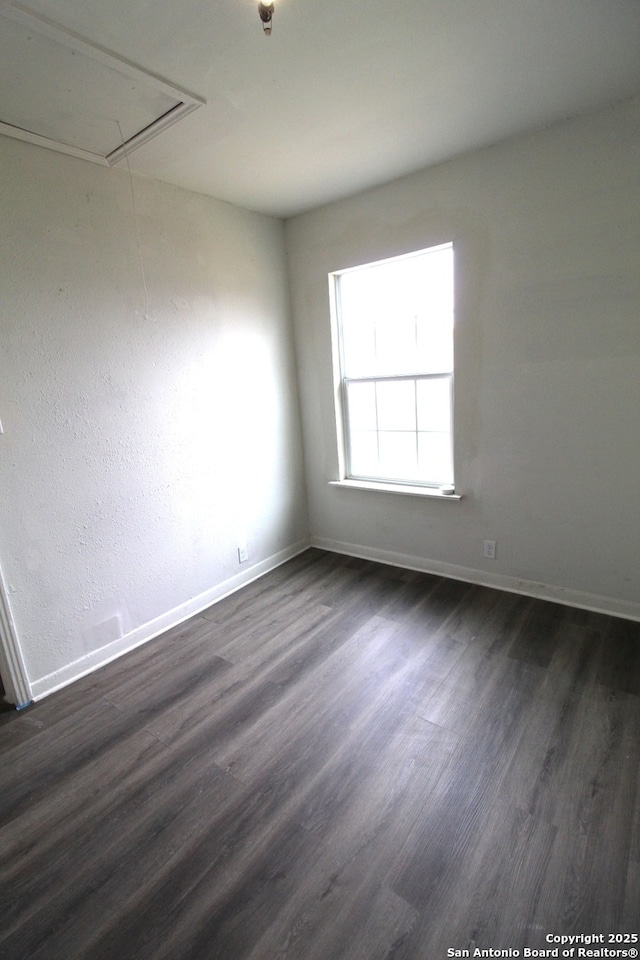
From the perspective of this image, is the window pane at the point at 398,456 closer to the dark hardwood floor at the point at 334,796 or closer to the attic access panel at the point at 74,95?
the dark hardwood floor at the point at 334,796

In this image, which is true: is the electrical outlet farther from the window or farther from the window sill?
the window

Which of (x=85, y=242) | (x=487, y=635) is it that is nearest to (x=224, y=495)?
(x=85, y=242)

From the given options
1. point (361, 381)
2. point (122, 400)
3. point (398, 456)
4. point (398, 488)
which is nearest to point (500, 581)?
point (398, 488)

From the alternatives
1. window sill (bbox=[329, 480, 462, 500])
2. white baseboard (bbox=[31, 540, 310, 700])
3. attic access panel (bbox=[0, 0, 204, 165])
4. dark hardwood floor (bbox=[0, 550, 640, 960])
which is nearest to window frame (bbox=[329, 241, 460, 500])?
window sill (bbox=[329, 480, 462, 500])

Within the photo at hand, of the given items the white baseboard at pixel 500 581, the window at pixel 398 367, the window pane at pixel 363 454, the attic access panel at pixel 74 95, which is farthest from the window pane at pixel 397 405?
the attic access panel at pixel 74 95

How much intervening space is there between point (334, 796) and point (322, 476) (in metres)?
2.39

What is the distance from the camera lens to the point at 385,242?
2.87 metres

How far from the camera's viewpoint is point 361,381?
3.30 metres

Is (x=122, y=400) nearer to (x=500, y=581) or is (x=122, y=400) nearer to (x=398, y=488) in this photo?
(x=398, y=488)

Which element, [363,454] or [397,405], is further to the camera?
[363,454]

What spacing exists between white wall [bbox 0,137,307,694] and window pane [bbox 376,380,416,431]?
0.85 m

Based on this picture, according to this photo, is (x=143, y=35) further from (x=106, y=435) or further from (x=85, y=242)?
(x=106, y=435)

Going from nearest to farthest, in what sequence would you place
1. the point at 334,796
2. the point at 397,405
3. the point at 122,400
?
the point at 334,796, the point at 122,400, the point at 397,405

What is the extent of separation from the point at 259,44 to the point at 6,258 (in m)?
1.37
